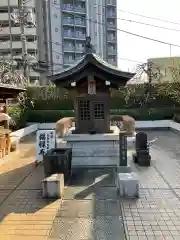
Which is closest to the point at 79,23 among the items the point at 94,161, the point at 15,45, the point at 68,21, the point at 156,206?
the point at 68,21

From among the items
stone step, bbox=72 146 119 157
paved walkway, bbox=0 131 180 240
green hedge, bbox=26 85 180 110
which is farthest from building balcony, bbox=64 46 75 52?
paved walkway, bbox=0 131 180 240

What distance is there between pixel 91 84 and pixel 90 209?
17.8 ft

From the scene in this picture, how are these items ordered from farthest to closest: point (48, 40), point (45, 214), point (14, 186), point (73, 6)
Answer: point (73, 6) → point (48, 40) → point (14, 186) → point (45, 214)

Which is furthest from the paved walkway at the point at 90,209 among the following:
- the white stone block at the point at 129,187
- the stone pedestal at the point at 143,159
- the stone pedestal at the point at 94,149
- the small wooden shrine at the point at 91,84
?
the small wooden shrine at the point at 91,84

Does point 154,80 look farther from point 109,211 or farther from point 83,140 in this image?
point 109,211

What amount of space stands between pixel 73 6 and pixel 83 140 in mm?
52653

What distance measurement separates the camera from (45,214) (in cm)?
623

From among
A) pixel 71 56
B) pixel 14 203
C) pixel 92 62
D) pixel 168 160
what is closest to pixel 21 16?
pixel 92 62

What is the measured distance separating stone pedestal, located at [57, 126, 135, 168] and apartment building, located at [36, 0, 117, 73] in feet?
128

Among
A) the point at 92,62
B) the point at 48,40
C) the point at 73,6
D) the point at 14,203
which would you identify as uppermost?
→ the point at 73,6

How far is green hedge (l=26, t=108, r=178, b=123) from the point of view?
78.5 ft

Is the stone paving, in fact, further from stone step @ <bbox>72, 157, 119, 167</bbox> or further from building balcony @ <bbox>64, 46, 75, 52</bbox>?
building balcony @ <bbox>64, 46, 75, 52</bbox>

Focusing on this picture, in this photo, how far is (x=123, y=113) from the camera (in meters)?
24.0

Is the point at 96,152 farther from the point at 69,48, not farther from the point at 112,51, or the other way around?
the point at 112,51
